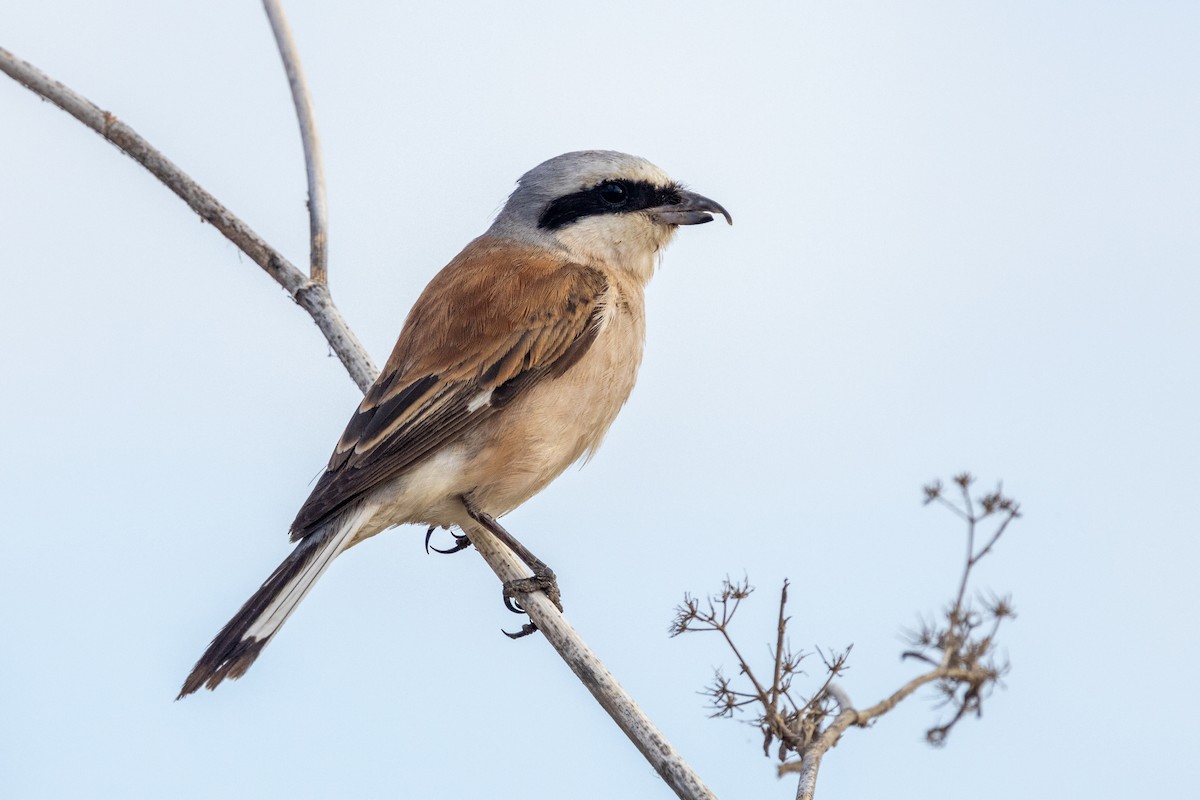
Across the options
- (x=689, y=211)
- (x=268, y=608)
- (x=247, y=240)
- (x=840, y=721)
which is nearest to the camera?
(x=840, y=721)

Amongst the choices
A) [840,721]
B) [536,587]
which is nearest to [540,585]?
[536,587]

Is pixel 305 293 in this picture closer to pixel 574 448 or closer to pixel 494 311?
pixel 494 311

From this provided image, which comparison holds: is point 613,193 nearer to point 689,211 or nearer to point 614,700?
point 689,211

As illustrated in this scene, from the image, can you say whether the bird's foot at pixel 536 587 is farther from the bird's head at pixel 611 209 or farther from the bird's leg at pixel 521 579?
the bird's head at pixel 611 209

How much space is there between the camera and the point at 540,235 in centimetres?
446

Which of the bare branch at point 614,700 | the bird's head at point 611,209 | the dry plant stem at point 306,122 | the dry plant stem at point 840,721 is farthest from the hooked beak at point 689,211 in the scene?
the dry plant stem at point 840,721

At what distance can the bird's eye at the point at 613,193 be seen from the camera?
4.43 m

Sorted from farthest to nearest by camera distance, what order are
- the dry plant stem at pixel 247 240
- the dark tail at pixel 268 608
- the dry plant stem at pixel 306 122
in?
the dry plant stem at pixel 306 122 < the dry plant stem at pixel 247 240 < the dark tail at pixel 268 608

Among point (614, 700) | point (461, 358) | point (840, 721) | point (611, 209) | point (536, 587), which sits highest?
point (611, 209)

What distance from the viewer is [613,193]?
445 cm

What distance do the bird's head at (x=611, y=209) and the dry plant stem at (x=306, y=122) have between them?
796 mm

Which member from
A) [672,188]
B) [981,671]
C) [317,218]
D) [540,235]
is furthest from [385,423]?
[981,671]

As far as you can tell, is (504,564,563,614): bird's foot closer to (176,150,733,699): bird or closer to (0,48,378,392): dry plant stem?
(176,150,733,699): bird

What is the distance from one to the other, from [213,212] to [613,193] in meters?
1.45
